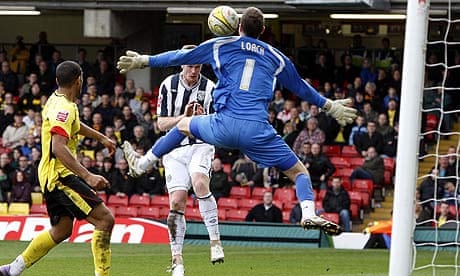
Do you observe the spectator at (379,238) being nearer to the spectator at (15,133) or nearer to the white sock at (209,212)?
the white sock at (209,212)

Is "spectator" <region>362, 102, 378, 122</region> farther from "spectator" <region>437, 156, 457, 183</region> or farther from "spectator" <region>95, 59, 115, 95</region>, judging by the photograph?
"spectator" <region>95, 59, 115, 95</region>

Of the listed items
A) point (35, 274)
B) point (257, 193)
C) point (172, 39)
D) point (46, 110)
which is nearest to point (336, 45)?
point (172, 39)

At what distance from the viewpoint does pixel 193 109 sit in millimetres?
11672

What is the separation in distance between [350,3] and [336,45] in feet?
24.5

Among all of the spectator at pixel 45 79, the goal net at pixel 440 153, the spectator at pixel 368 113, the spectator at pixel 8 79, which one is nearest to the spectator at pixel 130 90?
the spectator at pixel 45 79

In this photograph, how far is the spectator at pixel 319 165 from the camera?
22500 millimetres

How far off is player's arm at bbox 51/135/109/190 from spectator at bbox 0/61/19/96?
17852 millimetres

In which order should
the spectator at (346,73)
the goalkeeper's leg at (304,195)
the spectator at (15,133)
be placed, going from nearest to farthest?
the goalkeeper's leg at (304,195), the spectator at (15,133), the spectator at (346,73)

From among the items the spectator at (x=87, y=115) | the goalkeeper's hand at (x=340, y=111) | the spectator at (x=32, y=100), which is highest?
the goalkeeper's hand at (x=340, y=111)

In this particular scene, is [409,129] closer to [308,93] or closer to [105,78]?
[308,93]

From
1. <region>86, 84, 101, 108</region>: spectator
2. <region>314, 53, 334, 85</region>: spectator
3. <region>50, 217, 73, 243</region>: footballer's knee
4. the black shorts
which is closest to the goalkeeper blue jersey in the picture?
the black shorts

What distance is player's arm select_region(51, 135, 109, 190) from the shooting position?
9.90 metres

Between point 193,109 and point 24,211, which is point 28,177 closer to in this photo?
point 24,211

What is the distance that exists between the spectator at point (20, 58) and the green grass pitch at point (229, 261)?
9.94m
